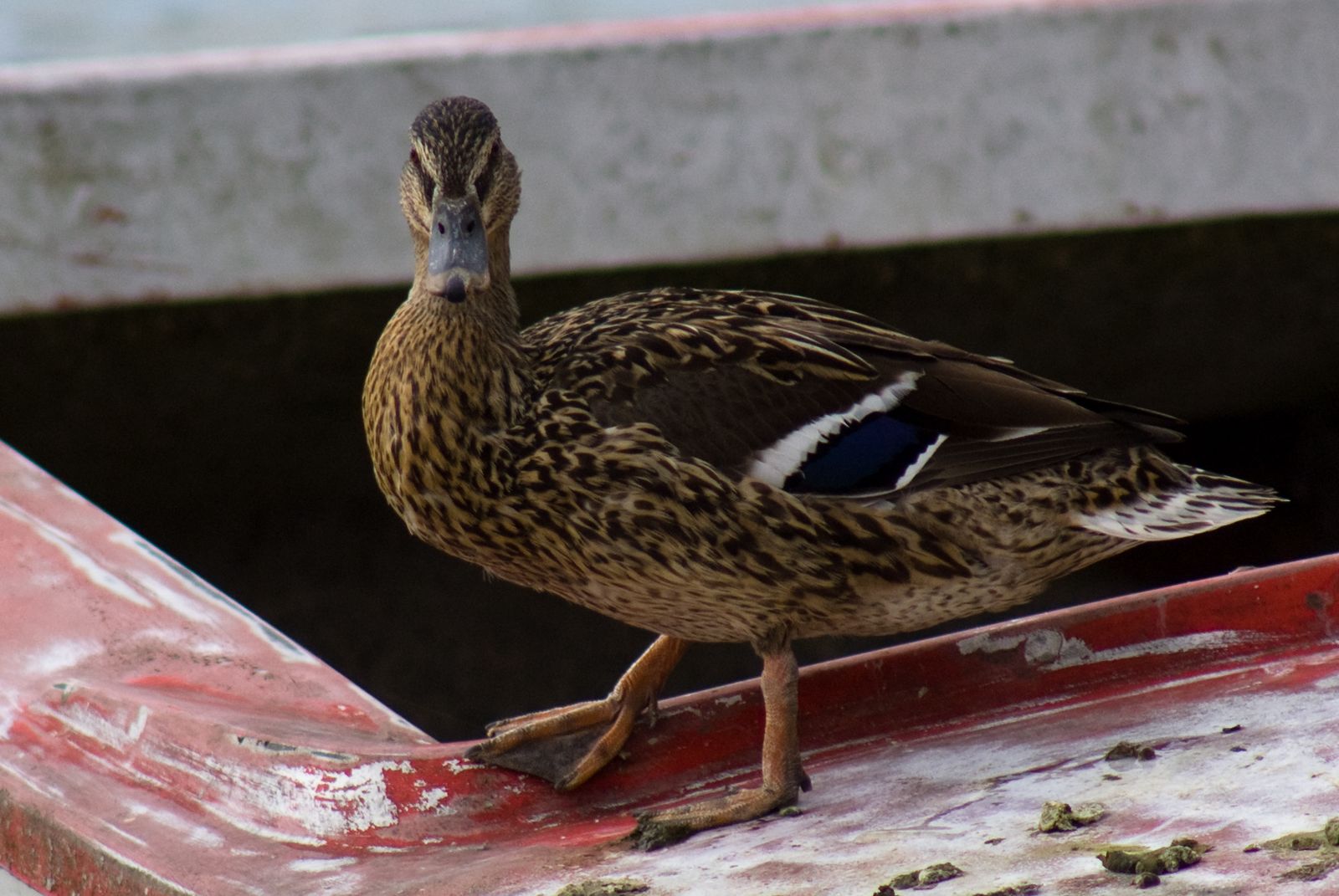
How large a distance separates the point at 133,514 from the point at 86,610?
2.69m

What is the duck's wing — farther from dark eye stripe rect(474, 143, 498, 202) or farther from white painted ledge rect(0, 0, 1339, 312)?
white painted ledge rect(0, 0, 1339, 312)

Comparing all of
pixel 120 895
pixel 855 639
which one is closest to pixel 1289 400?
pixel 855 639

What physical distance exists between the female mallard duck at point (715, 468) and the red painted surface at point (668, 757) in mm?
115

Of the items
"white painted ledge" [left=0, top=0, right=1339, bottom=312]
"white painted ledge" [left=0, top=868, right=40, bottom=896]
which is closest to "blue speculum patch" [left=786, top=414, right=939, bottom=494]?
"white painted ledge" [left=0, top=868, right=40, bottom=896]

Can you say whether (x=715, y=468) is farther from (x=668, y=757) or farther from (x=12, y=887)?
(x=12, y=887)

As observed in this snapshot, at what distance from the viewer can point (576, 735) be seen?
2844 millimetres

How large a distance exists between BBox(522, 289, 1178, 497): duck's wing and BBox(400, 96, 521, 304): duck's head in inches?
9.6

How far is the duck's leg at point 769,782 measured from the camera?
247cm

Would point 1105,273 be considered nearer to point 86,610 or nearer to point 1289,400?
point 1289,400

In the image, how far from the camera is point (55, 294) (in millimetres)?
4785

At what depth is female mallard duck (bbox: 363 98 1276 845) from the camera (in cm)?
268

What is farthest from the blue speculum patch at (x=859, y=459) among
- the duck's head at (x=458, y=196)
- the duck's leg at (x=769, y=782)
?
the duck's head at (x=458, y=196)

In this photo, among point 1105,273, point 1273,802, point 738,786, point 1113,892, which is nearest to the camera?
point 1113,892

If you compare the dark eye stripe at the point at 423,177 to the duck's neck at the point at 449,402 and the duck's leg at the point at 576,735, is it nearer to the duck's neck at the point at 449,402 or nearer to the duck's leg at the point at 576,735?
the duck's neck at the point at 449,402
